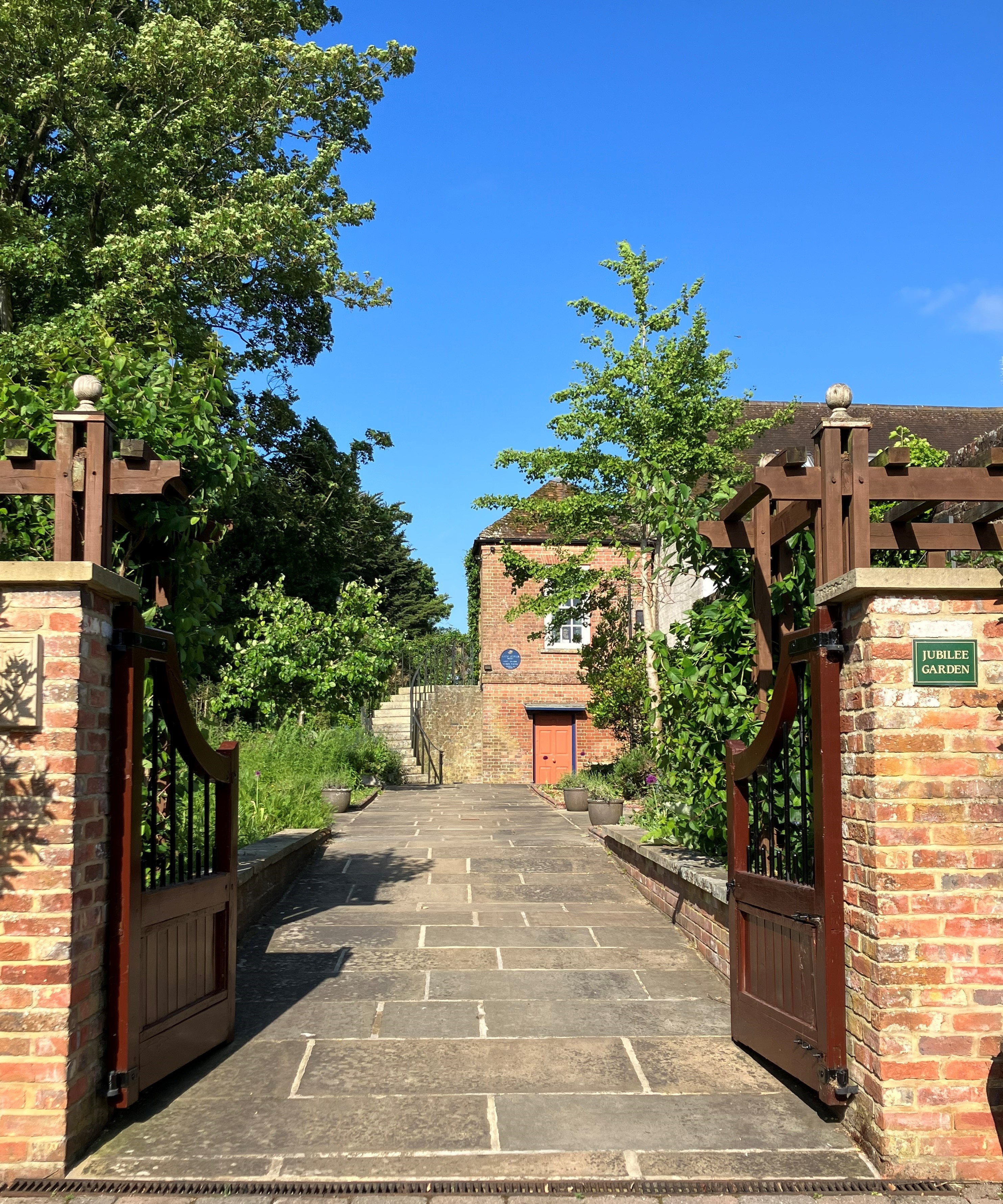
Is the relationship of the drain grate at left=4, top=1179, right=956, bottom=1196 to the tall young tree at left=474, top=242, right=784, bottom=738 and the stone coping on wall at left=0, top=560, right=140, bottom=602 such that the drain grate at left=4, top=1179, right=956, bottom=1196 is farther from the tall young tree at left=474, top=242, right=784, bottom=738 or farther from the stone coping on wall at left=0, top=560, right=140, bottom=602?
the tall young tree at left=474, top=242, right=784, bottom=738

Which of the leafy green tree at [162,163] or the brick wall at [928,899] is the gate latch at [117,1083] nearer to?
the brick wall at [928,899]

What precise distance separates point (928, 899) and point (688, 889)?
358 cm

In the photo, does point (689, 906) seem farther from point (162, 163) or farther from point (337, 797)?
point (162, 163)

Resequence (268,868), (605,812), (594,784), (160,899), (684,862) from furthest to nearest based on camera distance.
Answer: (594,784) < (605,812) < (268,868) < (684,862) < (160,899)

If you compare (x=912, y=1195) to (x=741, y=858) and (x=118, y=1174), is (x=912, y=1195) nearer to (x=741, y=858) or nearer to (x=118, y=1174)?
(x=741, y=858)

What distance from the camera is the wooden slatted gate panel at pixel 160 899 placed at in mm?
4047

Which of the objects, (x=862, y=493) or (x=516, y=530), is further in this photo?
(x=516, y=530)

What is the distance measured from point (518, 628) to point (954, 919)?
2203 centimetres

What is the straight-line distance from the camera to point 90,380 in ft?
14.1

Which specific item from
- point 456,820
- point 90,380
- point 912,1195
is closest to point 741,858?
point 912,1195

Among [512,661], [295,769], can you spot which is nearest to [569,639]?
[512,661]

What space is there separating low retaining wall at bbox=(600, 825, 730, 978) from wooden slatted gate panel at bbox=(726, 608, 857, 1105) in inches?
26.1

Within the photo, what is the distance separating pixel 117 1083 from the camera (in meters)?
3.97

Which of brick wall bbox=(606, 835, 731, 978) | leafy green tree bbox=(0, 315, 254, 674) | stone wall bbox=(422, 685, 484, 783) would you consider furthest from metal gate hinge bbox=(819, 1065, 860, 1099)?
stone wall bbox=(422, 685, 484, 783)
